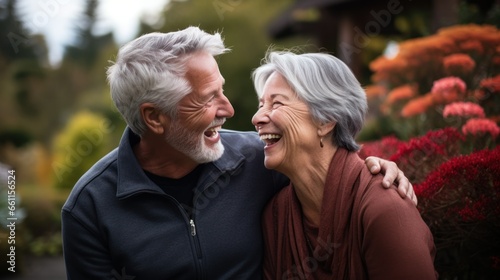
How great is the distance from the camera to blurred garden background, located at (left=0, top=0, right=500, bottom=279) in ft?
12.0

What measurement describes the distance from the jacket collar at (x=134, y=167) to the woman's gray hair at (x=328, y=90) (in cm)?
57

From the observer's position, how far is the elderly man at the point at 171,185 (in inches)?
121

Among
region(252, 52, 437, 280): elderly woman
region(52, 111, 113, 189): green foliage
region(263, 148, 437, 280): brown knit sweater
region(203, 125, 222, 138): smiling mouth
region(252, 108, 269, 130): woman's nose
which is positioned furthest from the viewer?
region(52, 111, 113, 189): green foliage

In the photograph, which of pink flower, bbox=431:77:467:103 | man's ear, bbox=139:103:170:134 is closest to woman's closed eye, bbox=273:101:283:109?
man's ear, bbox=139:103:170:134

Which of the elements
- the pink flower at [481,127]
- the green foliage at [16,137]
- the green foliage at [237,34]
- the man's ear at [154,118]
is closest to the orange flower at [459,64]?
the pink flower at [481,127]

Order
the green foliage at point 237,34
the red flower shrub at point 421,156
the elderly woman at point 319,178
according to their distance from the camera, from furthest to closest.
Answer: the green foliage at point 237,34, the red flower shrub at point 421,156, the elderly woman at point 319,178

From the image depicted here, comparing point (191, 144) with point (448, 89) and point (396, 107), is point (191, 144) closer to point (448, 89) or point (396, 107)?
point (448, 89)

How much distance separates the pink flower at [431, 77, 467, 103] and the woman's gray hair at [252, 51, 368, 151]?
2524 mm

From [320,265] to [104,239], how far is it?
1.08 meters

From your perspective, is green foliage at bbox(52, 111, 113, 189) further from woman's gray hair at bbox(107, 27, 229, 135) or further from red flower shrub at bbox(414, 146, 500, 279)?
red flower shrub at bbox(414, 146, 500, 279)

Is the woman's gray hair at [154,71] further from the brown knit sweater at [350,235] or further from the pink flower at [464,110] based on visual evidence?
the pink flower at [464,110]

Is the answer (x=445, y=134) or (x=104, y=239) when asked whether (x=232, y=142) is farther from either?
(x=445, y=134)

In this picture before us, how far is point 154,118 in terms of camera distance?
3.34m

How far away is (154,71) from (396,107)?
4.45 m
